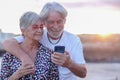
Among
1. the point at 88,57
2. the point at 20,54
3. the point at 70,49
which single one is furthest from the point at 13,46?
the point at 88,57

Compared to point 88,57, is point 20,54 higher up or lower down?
higher up

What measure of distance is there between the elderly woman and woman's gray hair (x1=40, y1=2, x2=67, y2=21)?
0.07m

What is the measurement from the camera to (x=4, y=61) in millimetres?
3102

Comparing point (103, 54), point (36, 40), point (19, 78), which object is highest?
point (36, 40)

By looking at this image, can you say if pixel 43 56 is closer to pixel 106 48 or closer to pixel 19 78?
pixel 19 78

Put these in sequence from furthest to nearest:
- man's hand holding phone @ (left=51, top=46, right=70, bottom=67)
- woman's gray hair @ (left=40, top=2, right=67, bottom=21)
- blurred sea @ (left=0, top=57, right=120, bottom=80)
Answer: blurred sea @ (left=0, top=57, right=120, bottom=80) < woman's gray hair @ (left=40, top=2, right=67, bottom=21) < man's hand holding phone @ (left=51, top=46, right=70, bottom=67)

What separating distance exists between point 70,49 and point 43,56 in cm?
19

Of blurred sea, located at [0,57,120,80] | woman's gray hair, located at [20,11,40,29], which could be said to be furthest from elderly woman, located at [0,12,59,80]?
blurred sea, located at [0,57,120,80]

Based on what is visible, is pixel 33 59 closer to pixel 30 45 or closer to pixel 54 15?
pixel 30 45

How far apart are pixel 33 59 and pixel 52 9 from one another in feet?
1.02

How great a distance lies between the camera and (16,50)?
313 centimetres

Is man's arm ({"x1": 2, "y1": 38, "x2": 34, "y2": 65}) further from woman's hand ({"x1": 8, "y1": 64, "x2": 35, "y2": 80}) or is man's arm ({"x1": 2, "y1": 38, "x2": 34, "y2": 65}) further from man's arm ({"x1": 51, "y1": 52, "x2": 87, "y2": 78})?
man's arm ({"x1": 51, "y1": 52, "x2": 87, "y2": 78})

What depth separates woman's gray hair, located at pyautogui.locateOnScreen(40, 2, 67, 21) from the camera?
309 cm

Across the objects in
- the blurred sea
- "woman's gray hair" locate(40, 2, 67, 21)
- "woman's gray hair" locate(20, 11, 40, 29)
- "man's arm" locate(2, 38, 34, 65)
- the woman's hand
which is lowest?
the blurred sea
